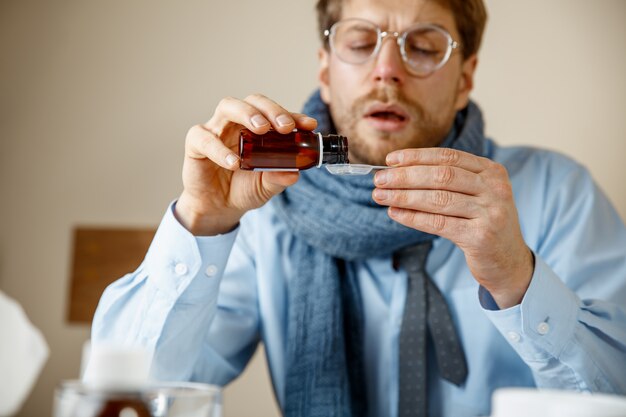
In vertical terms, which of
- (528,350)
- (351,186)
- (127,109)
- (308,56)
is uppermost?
(308,56)

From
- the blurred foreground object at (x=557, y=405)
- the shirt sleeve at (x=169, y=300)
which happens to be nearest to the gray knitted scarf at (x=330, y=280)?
the shirt sleeve at (x=169, y=300)

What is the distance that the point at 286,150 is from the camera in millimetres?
884

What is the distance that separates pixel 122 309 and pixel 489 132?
51.3 inches

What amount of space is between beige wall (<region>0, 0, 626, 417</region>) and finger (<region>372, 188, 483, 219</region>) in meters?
1.14

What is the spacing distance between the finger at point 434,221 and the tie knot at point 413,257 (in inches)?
15.2

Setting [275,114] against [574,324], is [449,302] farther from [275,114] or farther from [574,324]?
[275,114]

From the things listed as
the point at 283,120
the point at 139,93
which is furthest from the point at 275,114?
the point at 139,93

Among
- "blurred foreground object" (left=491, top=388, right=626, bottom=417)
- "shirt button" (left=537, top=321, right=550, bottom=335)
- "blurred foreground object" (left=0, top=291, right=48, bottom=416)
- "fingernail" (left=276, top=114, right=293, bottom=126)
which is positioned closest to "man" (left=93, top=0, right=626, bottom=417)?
"shirt button" (left=537, top=321, right=550, bottom=335)

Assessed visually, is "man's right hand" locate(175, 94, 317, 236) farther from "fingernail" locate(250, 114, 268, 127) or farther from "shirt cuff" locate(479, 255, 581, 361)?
"shirt cuff" locate(479, 255, 581, 361)

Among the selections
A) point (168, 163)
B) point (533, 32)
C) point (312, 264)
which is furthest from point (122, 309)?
point (533, 32)

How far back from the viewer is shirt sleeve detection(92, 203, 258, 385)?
40.8 inches

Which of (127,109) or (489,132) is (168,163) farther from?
(489,132)

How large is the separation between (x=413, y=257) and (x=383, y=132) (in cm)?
25

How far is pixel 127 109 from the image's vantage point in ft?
7.38
